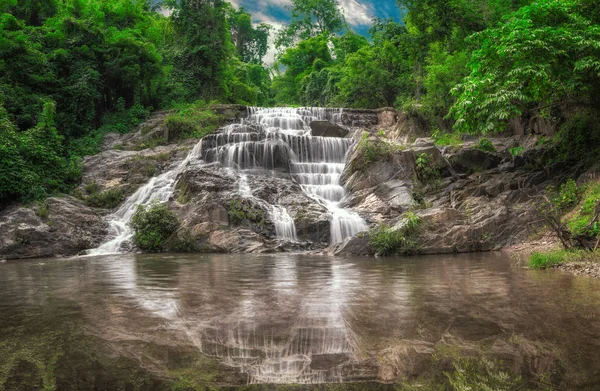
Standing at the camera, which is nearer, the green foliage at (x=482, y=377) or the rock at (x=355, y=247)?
the green foliage at (x=482, y=377)

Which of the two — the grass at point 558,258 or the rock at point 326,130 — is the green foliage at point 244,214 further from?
the rock at point 326,130

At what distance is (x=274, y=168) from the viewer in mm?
20516

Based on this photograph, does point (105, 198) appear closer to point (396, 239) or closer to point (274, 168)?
point (274, 168)

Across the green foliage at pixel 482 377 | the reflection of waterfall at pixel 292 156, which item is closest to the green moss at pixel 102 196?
the reflection of waterfall at pixel 292 156

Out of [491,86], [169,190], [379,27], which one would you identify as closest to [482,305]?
[491,86]

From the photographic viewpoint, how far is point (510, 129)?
1969 centimetres

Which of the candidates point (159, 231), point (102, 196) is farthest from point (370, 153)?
point (102, 196)

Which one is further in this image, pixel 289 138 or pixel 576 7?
pixel 289 138

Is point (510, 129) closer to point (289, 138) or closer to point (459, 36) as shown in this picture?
point (459, 36)

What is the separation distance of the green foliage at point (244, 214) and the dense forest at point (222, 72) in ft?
25.6

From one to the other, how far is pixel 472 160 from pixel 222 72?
2421 cm

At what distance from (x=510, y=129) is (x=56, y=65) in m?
25.8

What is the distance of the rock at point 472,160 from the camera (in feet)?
57.1

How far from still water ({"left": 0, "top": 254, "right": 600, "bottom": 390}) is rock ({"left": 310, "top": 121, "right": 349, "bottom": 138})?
63.2ft
